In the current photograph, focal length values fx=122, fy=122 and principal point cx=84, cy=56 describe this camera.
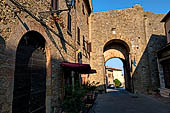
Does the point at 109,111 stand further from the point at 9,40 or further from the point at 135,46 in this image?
the point at 135,46

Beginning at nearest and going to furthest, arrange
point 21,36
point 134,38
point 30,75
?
point 21,36 < point 30,75 < point 134,38

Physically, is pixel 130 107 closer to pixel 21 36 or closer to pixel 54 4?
pixel 21 36

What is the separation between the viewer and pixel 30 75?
161 inches

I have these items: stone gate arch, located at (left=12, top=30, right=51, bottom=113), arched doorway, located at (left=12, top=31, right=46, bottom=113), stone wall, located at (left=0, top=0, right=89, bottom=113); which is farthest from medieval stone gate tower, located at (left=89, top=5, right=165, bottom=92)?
arched doorway, located at (left=12, top=31, right=46, bottom=113)

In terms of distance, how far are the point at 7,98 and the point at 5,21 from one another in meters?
1.81

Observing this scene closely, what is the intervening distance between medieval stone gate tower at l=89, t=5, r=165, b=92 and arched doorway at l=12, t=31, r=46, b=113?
1012 cm

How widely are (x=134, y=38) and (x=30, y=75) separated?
12.7 meters

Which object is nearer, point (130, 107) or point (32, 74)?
point (32, 74)

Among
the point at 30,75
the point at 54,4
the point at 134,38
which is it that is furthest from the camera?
the point at 134,38

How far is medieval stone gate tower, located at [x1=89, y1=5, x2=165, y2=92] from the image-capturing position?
42.9 feet

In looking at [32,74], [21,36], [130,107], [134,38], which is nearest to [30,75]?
[32,74]

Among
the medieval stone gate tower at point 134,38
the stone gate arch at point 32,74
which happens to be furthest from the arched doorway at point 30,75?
the medieval stone gate tower at point 134,38

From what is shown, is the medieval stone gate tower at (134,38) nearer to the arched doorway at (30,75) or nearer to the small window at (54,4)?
the small window at (54,4)

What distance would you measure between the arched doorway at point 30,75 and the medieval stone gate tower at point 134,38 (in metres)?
10.1
